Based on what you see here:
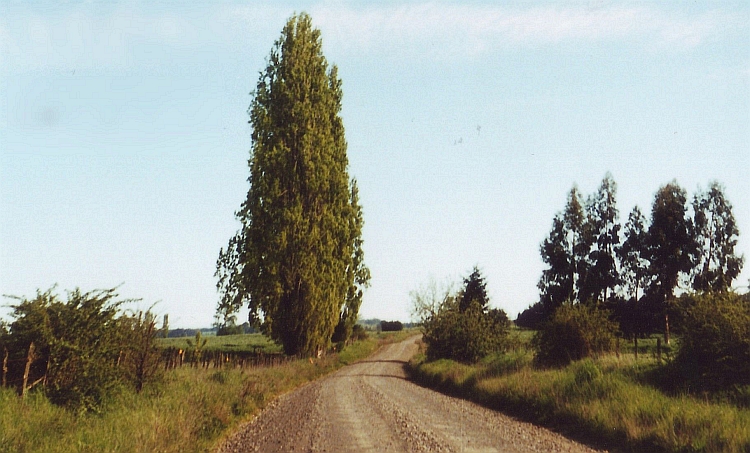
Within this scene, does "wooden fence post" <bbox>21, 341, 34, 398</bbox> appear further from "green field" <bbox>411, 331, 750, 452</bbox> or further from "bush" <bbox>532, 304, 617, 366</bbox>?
"bush" <bbox>532, 304, 617, 366</bbox>

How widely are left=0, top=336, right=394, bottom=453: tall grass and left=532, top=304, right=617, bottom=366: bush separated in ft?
36.0

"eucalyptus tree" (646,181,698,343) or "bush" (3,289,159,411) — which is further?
"eucalyptus tree" (646,181,698,343)

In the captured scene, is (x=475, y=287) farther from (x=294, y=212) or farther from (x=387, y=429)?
(x=387, y=429)

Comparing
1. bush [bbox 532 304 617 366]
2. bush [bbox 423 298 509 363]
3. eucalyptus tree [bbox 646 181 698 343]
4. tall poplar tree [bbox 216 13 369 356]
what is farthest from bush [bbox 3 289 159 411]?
eucalyptus tree [bbox 646 181 698 343]

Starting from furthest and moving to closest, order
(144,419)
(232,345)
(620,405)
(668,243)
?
(232,345) → (668,243) → (620,405) → (144,419)

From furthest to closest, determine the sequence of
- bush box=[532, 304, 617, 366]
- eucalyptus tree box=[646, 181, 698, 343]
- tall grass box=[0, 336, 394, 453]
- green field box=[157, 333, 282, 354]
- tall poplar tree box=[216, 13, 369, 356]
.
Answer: eucalyptus tree box=[646, 181, 698, 343], tall poplar tree box=[216, 13, 369, 356], green field box=[157, 333, 282, 354], bush box=[532, 304, 617, 366], tall grass box=[0, 336, 394, 453]

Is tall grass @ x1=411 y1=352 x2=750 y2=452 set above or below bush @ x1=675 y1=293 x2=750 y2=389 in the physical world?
below

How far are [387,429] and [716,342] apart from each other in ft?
26.7

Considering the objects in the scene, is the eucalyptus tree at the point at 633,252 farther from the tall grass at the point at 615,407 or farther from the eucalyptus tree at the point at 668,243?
the tall grass at the point at 615,407

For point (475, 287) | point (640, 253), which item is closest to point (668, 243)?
point (640, 253)

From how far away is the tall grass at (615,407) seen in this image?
10086 mm

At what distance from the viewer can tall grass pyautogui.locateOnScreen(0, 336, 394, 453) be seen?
7.50 metres

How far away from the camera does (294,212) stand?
30609 millimetres

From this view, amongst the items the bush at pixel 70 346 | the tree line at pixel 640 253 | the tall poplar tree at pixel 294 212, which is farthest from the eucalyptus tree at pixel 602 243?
the bush at pixel 70 346
